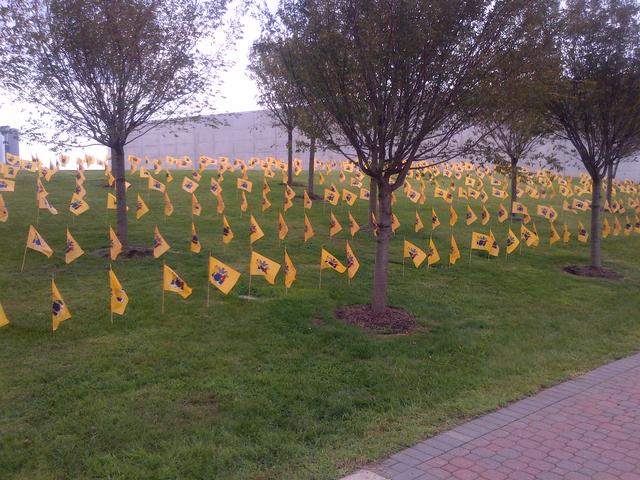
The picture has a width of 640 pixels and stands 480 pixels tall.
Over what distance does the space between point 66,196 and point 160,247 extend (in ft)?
32.1

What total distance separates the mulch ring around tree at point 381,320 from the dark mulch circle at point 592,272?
6.04m

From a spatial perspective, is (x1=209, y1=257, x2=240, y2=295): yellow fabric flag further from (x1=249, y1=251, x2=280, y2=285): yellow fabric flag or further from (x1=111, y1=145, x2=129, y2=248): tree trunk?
(x1=111, y1=145, x2=129, y2=248): tree trunk

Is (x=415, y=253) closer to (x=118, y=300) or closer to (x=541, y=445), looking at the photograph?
(x=118, y=300)

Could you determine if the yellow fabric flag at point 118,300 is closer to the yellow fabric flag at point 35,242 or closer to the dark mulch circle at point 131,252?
the yellow fabric flag at point 35,242

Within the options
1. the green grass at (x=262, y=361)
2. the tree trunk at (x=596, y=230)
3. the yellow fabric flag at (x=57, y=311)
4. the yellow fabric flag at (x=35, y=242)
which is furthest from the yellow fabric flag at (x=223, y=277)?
the tree trunk at (x=596, y=230)

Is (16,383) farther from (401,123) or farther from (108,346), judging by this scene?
(401,123)

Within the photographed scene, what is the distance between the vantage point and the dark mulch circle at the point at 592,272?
12961 mm

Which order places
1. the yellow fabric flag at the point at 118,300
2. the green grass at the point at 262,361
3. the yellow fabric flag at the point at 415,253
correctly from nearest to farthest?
the green grass at the point at 262,361, the yellow fabric flag at the point at 118,300, the yellow fabric flag at the point at 415,253

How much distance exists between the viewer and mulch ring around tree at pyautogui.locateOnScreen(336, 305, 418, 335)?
26.7 feet

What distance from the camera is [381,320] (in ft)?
27.4

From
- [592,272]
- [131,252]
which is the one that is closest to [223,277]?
[131,252]

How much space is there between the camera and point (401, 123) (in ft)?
26.5

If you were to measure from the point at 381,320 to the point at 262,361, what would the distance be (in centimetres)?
224

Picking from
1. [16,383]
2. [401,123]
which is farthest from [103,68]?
[16,383]
